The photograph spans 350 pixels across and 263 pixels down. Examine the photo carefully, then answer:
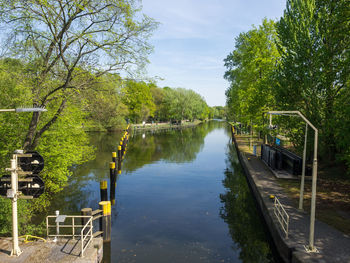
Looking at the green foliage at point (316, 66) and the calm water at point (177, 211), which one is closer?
the calm water at point (177, 211)

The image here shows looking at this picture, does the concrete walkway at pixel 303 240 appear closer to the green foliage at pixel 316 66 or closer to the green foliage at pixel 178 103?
the green foliage at pixel 316 66

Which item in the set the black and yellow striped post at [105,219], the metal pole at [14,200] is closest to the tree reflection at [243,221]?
the black and yellow striped post at [105,219]

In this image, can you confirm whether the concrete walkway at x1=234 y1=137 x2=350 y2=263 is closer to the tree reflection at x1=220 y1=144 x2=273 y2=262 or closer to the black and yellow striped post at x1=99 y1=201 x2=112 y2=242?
the tree reflection at x1=220 y1=144 x2=273 y2=262

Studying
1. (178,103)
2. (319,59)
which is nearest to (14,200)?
(319,59)

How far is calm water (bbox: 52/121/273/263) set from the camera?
1166 centimetres

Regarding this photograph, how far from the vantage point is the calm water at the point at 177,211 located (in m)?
11.7

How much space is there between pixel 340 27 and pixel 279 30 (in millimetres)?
4538

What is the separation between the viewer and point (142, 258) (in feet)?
36.1

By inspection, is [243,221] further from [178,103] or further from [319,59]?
[178,103]

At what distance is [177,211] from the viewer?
16.5 metres

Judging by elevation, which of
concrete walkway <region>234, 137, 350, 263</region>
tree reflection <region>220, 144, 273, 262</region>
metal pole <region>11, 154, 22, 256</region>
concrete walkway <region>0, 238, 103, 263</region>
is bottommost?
tree reflection <region>220, 144, 273, 262</region>

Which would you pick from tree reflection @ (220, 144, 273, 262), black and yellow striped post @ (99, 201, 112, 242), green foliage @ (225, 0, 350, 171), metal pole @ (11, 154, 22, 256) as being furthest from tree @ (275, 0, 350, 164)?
metal pole @ (11, 154, 22, 256)

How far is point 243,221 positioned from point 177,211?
3918mm

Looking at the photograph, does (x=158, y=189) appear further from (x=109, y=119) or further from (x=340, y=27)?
(x=109, y=119)
